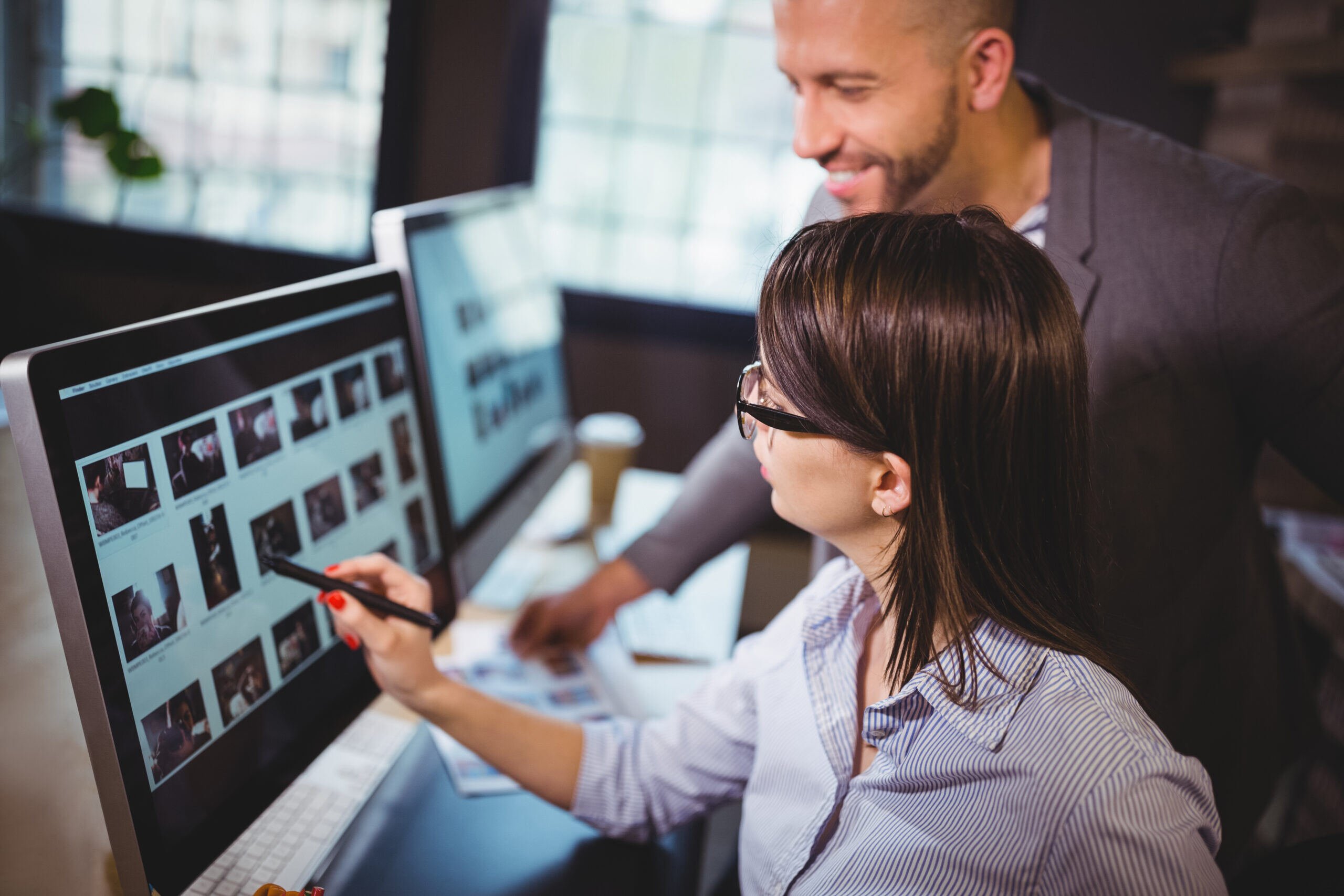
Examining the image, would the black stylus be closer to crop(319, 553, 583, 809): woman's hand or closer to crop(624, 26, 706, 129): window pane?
crop(319, 553, 583, 809): woman's hand

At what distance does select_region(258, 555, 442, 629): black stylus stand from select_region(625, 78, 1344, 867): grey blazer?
75 cm

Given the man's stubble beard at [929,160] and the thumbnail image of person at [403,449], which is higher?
the man's stubble beard at [929,160]

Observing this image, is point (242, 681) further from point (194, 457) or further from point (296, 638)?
point (194, 457)

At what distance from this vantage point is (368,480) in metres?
0.94

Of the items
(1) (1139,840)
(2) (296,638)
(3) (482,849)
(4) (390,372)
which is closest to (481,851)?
(3) (482,849)

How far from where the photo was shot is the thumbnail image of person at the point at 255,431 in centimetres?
74

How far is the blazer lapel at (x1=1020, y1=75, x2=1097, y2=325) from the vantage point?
3.69 feet

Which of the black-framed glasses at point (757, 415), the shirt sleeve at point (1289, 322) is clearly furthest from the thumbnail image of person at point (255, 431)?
the shirt sleeve at point (1289, 322)

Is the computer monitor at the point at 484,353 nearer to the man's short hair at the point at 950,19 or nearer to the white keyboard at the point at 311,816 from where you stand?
the white keyboard at the point at 311,816

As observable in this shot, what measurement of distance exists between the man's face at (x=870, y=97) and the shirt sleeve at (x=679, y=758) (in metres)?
0.58

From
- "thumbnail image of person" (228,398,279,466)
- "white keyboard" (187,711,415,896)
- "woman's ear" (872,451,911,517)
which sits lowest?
"white keyboard" (187,711,415,896)

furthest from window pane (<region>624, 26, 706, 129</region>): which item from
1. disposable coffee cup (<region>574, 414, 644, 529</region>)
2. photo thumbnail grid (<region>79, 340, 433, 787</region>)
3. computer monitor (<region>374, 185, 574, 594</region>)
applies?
photo thumbnail grid (<region>79, 340, 433, 787</region>)

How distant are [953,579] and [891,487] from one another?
9 cm

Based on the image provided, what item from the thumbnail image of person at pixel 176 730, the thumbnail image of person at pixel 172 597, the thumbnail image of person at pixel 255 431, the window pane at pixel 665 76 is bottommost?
the thumbnail image of person at pixel 176 730
